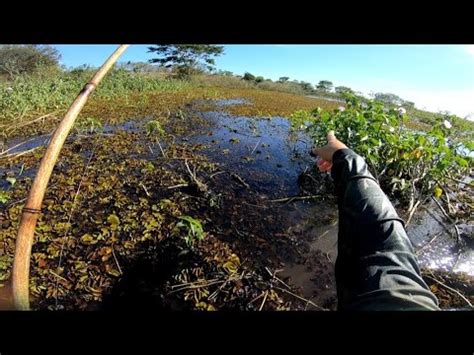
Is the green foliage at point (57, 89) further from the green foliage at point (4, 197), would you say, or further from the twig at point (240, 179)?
the twig at point (240, 179)

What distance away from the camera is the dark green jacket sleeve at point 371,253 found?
60 centimetres

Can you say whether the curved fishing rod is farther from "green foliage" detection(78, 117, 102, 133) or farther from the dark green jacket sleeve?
"green foliage" detection(78, 117, 102, 133)

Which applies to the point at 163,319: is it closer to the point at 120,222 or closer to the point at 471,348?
the point at 471,348

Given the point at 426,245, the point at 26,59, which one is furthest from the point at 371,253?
the point at 26,59

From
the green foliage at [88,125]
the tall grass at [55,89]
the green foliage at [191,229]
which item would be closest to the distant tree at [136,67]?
the tall grass at [55,89]

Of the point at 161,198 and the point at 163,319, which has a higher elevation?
the point at 163,319

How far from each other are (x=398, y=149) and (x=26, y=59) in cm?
1036

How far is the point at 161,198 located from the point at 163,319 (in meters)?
2.27

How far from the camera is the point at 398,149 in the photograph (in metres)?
2.76

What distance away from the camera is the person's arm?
605mm

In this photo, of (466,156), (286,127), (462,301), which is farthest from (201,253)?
(286,127)

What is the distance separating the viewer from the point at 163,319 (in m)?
0.52
